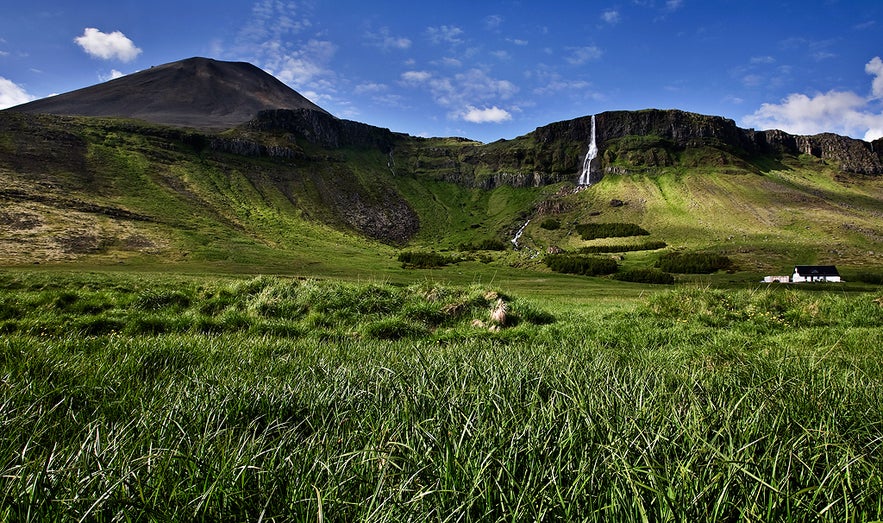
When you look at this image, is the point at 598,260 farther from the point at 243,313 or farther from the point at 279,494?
the point at 279,494

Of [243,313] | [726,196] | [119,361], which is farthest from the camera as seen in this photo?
[726,196]

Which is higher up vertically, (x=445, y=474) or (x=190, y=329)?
(x=445, y=474)

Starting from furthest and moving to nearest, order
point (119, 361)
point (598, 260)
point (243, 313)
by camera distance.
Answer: point (598, 260)
point (243, 313)
point (119, 361)

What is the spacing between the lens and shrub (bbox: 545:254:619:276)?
254 feet

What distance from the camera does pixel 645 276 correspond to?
70375 millimetres

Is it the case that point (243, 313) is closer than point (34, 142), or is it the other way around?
point (243, 313)

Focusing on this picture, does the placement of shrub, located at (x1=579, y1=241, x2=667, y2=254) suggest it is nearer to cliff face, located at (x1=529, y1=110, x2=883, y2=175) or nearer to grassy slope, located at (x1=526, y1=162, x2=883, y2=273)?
grassy slope, located at (x1=526, y1=162, x2=883, y2=273)

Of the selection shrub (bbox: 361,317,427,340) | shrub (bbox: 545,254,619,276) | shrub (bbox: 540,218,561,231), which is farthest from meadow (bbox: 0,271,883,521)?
shrub (bbox: 540,218,561,231)

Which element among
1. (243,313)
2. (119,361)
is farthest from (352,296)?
(119,361)

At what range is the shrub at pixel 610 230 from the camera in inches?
4567

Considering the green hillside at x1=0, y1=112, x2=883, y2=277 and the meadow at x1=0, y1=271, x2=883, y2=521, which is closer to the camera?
the meadow at x1=0, y1=271, x2=883, y2=521

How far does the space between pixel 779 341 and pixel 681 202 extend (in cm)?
14277

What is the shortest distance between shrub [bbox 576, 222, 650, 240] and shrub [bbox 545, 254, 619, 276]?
38.1 m

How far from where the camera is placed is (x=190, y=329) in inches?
473
